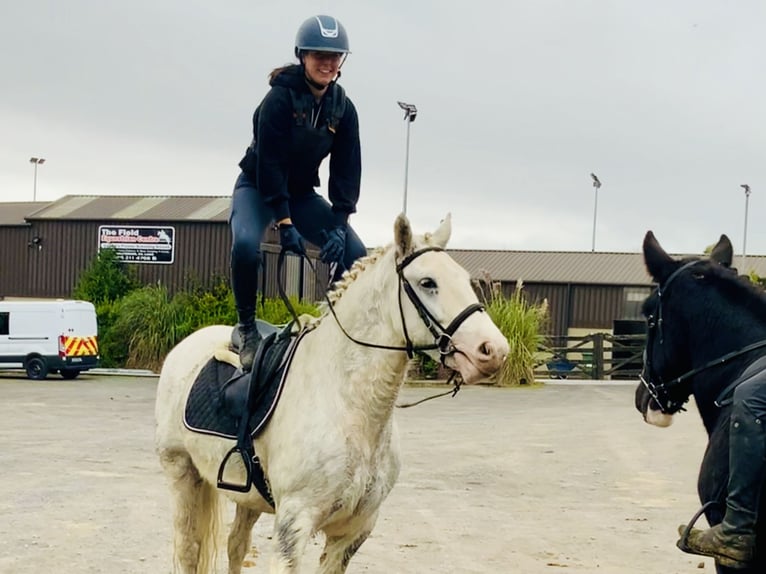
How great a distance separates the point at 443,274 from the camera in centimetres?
458

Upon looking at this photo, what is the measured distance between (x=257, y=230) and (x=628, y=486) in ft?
24.5

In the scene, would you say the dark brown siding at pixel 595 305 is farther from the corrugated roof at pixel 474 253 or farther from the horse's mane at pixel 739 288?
the horse's mane at pixel 739 288


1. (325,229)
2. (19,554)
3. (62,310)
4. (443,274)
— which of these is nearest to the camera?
(443,274)

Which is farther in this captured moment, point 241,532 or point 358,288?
point 241,532

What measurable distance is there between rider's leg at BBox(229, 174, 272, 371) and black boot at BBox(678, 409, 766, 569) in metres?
2.49

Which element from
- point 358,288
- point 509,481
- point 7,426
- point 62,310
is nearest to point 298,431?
point 358,288

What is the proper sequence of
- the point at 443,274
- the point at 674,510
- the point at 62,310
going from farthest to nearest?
the point at 62,310, the point at 674,510, the point at 443,274

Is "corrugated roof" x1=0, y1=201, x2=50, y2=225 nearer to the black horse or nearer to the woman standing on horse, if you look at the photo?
the woman standing on horse

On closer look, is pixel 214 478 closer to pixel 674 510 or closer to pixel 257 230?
pixel 257 230

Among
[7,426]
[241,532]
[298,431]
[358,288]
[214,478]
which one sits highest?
[358,288]

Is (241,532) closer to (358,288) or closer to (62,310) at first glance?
(358,288)

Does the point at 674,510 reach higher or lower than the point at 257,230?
lower

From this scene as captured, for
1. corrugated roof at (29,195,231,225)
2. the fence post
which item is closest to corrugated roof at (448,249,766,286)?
corrugated roof at (29,195,231,225)

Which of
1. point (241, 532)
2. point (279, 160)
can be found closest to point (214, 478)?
point (241, 532)
